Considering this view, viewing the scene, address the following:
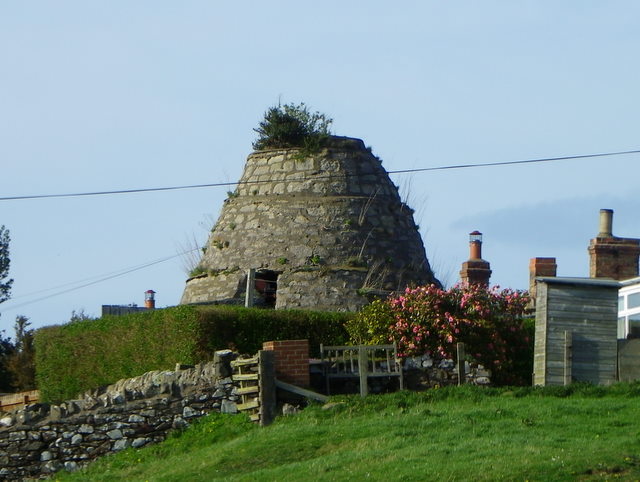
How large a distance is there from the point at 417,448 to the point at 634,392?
4.89 m

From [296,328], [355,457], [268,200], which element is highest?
[268,200]

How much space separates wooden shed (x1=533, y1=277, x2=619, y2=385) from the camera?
2277 centimetres

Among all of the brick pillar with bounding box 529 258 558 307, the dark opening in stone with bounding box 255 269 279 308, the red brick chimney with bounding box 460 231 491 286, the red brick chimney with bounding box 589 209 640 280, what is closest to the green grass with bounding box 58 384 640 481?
the dark opening in stone with bounding box 255 269 279 308

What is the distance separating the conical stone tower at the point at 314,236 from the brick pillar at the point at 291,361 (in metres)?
5.56

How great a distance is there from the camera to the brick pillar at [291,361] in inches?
853

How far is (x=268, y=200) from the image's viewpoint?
2877 centimetres

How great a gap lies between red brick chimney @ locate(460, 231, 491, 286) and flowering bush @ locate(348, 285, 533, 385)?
341 inches

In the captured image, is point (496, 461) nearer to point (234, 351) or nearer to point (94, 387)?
point (234, 351)

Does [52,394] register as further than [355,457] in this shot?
Yes

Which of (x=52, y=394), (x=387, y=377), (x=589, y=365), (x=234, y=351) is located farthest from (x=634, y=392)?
(x=52, y=394)

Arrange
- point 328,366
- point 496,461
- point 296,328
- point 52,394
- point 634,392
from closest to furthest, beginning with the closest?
point 496,461
point 634,392
point 328,366
point 296,328
point 52,394

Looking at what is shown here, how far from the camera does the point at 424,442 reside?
16719 mm

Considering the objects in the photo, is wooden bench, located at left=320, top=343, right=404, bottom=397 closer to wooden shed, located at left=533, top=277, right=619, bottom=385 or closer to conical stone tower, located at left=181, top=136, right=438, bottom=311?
wooden shed, located at left=533, top=277, right=619, bottom=385

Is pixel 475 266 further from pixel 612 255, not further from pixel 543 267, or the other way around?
pixel 612 255
